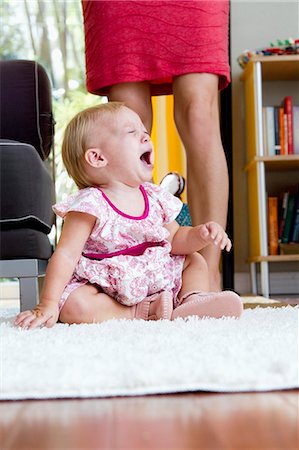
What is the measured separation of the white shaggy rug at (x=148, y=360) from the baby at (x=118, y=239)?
0.22 meters

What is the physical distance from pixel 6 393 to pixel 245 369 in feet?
0.69

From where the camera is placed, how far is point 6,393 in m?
0.57

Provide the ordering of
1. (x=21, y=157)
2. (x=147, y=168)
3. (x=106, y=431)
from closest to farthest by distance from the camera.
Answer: (x=106, y=431), (x=147, y=168), (x=21, y=157)

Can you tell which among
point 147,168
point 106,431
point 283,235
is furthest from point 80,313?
point 283,235

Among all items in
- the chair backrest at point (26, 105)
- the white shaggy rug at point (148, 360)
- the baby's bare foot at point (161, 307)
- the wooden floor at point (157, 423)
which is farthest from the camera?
the chair backrest at point (26, 105)

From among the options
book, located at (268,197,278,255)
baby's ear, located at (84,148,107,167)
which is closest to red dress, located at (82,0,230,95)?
baby's ear, located at (84,148,107,167)

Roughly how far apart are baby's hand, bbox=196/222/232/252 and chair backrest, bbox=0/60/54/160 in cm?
77

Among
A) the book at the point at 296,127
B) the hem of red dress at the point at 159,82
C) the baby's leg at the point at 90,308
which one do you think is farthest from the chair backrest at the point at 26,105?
the book at the point at 296,127

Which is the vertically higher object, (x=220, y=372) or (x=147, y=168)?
(x=147, y=168)

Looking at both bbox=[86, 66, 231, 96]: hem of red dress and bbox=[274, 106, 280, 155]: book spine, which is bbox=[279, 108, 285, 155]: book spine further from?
bbox=[86, 66, 231, 96]: hem of red dress

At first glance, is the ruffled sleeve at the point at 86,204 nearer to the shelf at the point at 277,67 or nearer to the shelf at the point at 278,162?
the shelf at the point at 278,162

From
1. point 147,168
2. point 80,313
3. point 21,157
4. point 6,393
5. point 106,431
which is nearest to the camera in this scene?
point 106,431

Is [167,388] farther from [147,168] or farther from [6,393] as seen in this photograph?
[147,168]

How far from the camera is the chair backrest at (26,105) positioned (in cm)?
181
